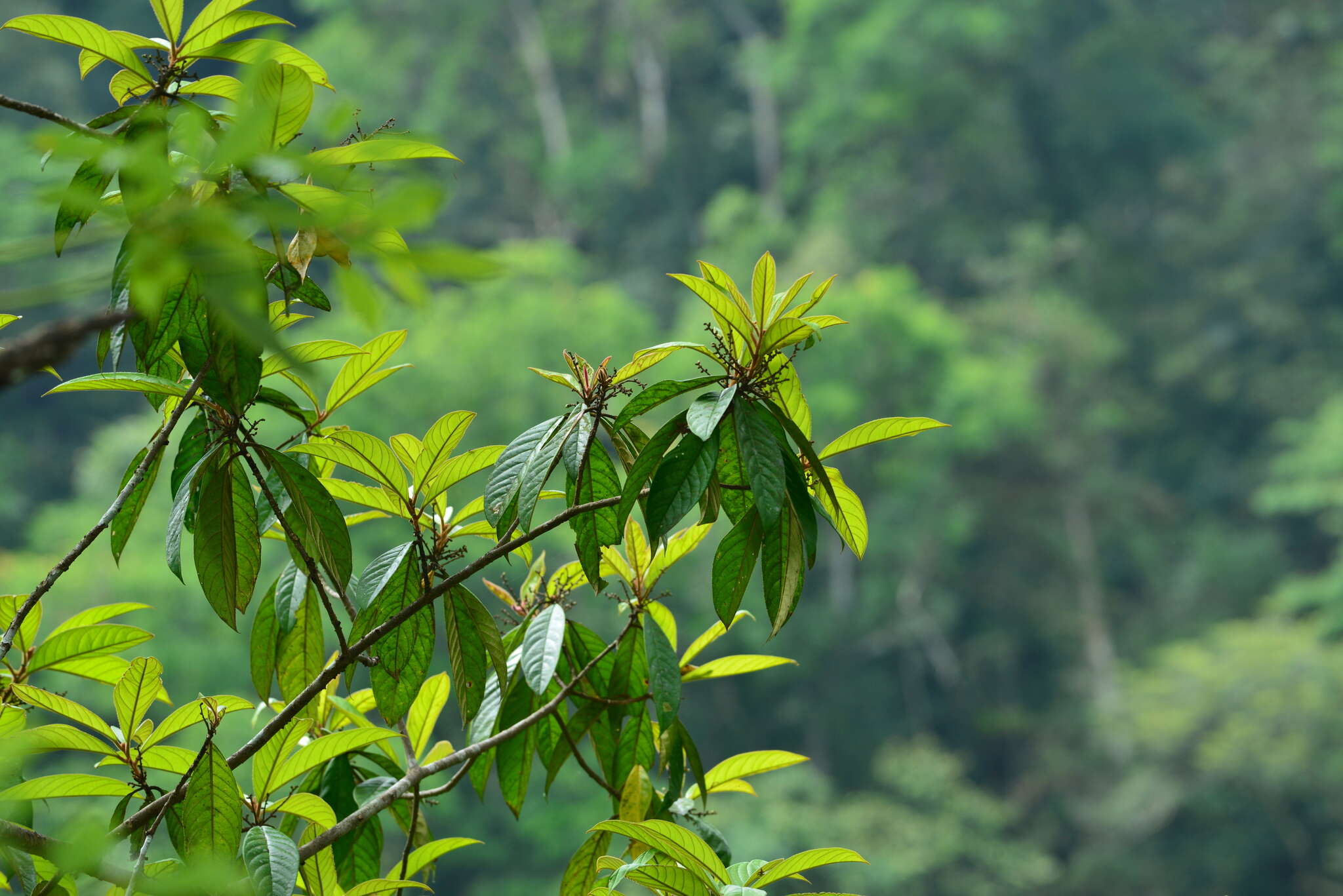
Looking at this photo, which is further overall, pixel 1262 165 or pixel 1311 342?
pixel 1262 165

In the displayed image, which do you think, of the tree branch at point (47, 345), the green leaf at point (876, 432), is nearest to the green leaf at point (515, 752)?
the green leaf at point (876, 432)

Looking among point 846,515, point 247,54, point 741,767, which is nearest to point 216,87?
point 247,54

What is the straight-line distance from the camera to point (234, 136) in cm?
22

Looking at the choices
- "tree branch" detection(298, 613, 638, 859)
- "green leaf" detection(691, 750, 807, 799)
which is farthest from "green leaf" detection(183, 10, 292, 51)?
"green leaf" detection(691, 750, 807, 799)

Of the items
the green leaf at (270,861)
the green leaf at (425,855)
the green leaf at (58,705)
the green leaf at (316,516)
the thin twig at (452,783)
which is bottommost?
the green leaf at (270,861)

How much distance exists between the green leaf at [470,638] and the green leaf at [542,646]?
15 mm

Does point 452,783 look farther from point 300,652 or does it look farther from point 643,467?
point 643,467

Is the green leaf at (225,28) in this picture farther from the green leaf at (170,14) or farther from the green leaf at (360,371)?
the green leaf at (360,371)

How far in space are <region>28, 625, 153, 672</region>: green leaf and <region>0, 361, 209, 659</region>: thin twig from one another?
51mm

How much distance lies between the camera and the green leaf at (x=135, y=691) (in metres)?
0.53

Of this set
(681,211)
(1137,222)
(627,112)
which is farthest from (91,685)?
(1137,222)

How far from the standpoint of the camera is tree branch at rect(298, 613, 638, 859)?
0.53 metres

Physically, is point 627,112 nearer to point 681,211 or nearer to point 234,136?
point 681,211

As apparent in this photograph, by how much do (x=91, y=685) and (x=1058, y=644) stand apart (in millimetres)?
7535
